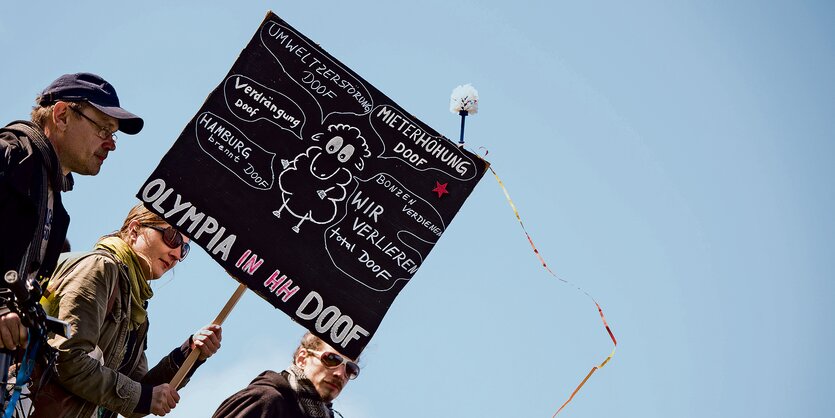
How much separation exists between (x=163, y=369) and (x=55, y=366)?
3.64 feet

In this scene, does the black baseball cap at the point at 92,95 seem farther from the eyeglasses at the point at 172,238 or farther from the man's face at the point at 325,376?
the man's face at the point at 325,376

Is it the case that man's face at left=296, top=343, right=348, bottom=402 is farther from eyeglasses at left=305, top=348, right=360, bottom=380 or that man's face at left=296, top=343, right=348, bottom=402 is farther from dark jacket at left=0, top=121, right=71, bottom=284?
dark jacket at left=0, top=121, right=71, bottom=284

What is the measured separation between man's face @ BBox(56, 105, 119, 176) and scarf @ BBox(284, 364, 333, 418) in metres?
A: 1.94

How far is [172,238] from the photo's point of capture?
604 centimetres

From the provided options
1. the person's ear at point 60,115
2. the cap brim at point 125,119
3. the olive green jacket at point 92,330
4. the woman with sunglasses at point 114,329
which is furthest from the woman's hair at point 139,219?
the person's ear at point 60,115

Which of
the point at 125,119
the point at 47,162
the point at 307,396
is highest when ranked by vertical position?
the point at 125,119

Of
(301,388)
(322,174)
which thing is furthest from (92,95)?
(301,388)

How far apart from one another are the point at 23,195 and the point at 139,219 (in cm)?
161

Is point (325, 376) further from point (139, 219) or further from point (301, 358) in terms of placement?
point (139, 219)

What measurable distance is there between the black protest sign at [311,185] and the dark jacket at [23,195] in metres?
1.29

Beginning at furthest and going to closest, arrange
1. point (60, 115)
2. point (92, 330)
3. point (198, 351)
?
point (198, 351) < point (92, 330) < point (60, 115)

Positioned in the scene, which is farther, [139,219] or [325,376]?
[325,376]

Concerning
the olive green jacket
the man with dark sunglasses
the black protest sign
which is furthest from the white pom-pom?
the olive green jacket

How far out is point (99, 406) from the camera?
17.9 ft
